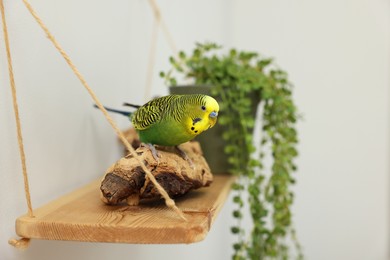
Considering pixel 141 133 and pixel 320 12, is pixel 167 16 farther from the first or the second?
pixel 320 12

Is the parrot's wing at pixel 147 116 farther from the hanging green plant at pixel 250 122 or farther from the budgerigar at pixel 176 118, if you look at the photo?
the hanging green plant at pixel 250 122

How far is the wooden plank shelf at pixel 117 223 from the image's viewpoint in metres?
0.51

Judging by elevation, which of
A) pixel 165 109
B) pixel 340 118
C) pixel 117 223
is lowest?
pixel 340 118

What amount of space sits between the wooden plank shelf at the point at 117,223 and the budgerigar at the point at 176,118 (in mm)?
98

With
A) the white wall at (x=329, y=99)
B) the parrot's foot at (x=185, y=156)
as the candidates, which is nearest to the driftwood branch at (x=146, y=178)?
the parrot's foot at (x=185, y=156)

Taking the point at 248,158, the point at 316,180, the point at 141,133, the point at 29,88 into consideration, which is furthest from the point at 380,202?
the point at 29,88

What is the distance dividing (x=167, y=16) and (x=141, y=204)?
750 millimetres

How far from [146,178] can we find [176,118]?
3.8 inches

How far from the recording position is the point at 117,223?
1.74 feet

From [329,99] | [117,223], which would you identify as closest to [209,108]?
[117,223]

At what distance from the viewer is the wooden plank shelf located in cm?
51

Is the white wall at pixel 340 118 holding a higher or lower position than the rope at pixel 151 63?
lower

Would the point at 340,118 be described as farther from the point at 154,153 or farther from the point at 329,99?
the point at 154,153

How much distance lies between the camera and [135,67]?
3.49 ft
